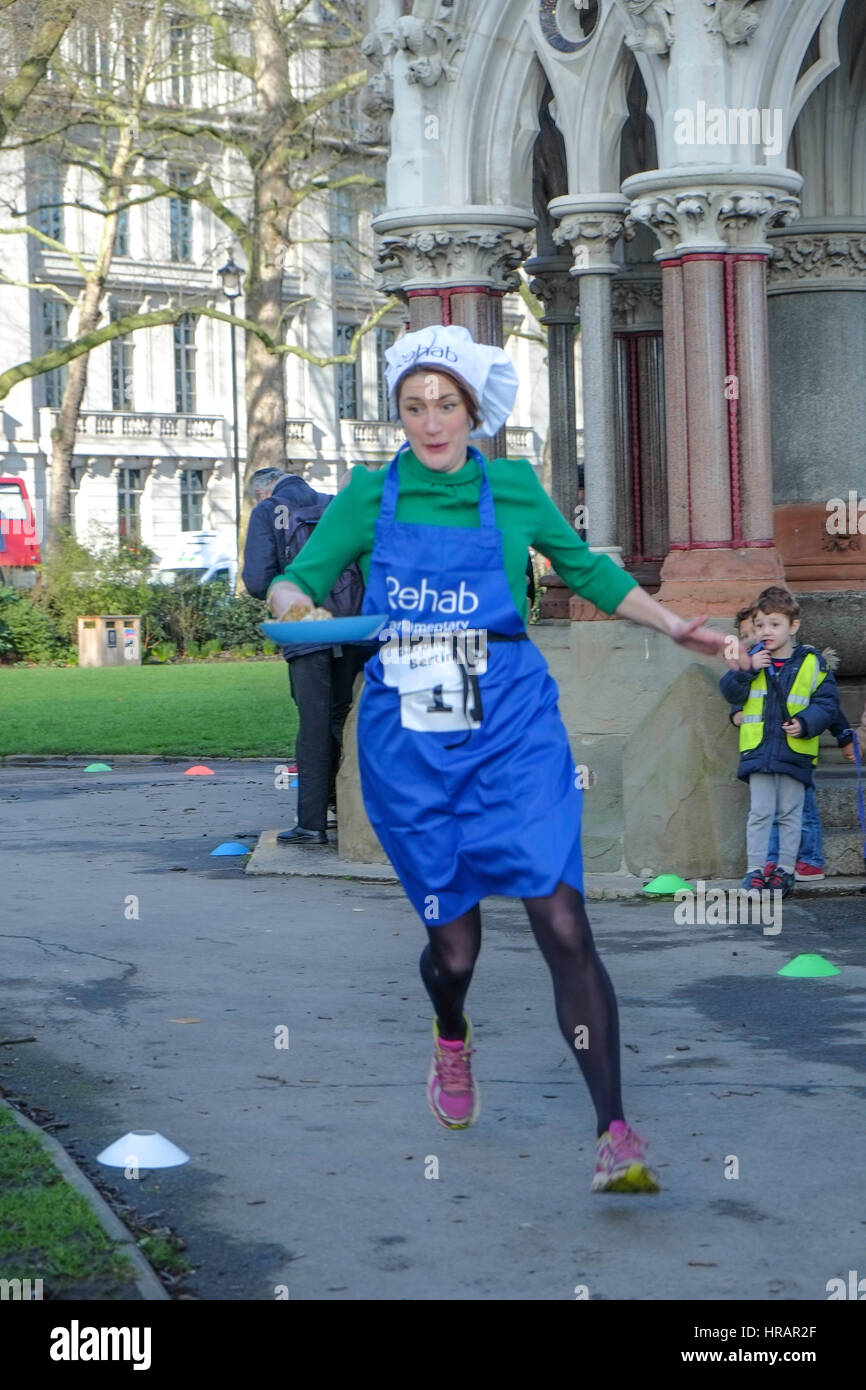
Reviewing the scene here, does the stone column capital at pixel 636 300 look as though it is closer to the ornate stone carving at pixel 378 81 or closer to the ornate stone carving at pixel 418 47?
the ornate stone carving at pixel 378 81

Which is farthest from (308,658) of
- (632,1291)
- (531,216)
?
(632,1291)

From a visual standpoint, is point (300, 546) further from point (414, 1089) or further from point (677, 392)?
point (414, 1089)

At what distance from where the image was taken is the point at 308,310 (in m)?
66.9

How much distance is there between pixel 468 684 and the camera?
15.8 ft

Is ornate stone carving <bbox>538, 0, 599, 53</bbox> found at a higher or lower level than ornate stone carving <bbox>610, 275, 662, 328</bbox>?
higher

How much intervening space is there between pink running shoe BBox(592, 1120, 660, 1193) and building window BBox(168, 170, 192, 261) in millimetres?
61140

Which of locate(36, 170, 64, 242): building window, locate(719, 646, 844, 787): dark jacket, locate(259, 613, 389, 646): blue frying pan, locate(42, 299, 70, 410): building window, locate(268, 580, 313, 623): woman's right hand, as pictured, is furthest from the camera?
locate(42, 299, 70, 410): building window

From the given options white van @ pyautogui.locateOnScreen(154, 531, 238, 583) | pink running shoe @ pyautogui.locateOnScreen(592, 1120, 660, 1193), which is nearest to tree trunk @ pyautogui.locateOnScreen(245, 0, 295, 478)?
white van @ pyautogui.locateOnScreen(154, 531, 238, 583)

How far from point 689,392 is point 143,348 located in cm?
5599

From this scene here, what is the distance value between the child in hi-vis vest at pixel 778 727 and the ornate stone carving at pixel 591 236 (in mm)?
3397

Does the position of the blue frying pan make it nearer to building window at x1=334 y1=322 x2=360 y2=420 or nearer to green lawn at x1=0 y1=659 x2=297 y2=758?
green lawn at x1=0 y1=659 x2=297 y2=758

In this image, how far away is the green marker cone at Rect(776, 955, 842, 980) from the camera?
288 inches

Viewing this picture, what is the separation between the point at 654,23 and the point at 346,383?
197 feet

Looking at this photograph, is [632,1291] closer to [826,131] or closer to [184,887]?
[184,887]
